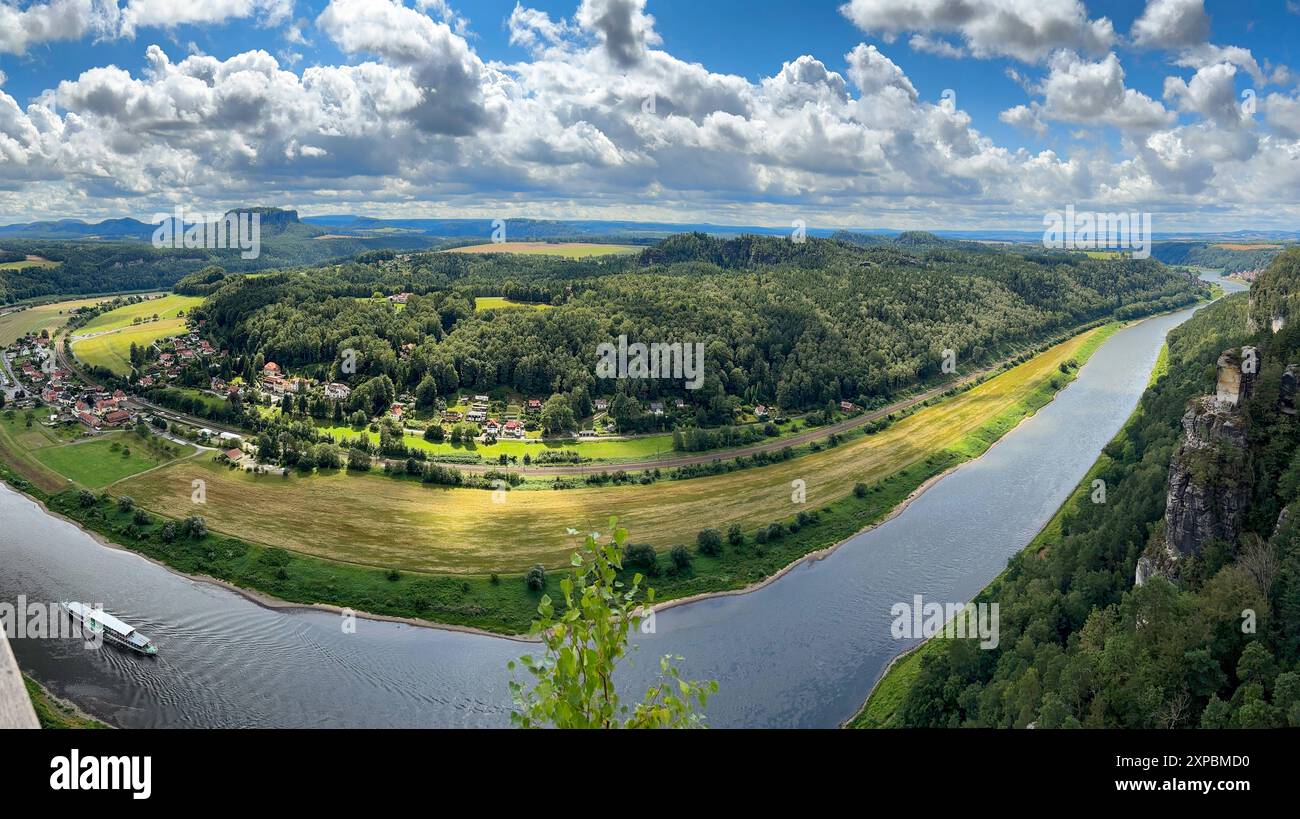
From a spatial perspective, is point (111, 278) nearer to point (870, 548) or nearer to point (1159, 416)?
point (870, 548)

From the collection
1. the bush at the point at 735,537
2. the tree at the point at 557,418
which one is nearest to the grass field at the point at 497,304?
the tree at the point at 557,418

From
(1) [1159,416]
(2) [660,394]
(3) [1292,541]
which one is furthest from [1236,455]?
(2) [660,394]

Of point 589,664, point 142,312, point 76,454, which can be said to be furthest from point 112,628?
point 142,312

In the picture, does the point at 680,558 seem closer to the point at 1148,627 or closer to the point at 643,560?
the point at 643,560
